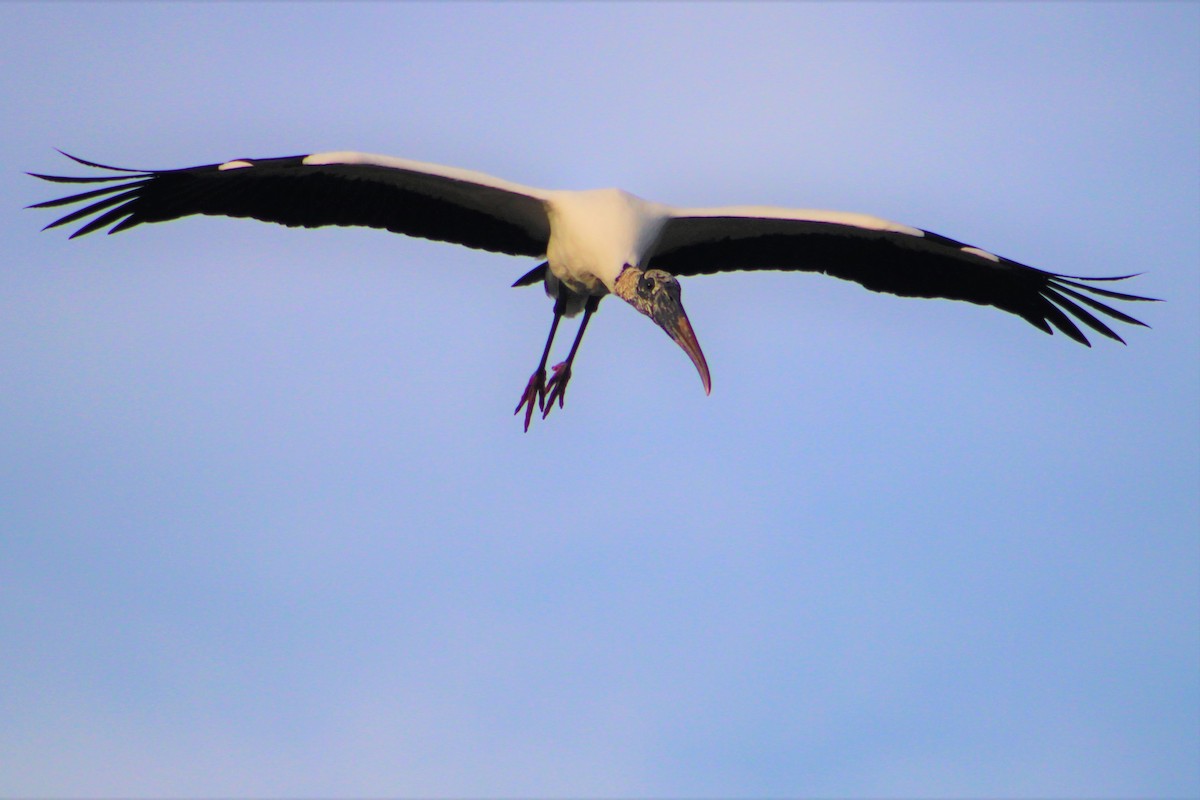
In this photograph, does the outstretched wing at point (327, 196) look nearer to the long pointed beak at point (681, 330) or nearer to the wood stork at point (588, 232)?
the wood stork at point (588, 232)

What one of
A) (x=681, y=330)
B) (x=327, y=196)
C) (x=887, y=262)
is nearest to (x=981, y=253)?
(x=887, y=262)

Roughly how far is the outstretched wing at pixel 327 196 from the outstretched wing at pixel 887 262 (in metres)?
1.02

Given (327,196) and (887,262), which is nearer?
(327,196)

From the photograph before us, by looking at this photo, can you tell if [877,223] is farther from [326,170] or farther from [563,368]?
[326,170]

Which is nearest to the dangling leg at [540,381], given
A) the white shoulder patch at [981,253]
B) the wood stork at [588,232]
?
the wood stork at [588,232]

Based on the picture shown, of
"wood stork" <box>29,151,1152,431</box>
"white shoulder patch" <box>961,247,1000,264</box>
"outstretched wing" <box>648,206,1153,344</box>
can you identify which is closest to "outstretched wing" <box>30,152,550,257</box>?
"wood stork" <box>29,151,1152,431</box>

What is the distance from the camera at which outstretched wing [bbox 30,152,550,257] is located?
8172 millimetres

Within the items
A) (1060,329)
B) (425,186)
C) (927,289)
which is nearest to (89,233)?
(425,186)

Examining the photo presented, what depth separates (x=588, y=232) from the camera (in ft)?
27.2

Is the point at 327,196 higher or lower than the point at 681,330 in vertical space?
higher

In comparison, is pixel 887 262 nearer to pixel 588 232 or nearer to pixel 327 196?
pixel 588 232

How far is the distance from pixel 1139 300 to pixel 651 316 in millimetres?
3157

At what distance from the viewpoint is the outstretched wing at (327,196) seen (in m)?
8.17

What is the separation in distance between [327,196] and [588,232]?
5.41ft
